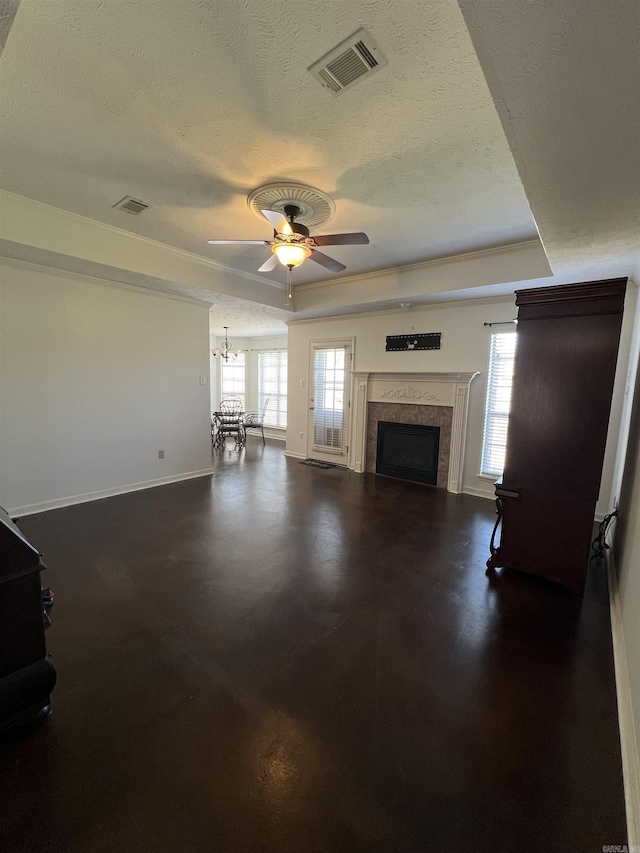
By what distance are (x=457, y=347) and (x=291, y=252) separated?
2.93 m

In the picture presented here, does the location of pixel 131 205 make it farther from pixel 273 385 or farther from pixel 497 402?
pixel 273 385

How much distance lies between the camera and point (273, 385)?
9.13 m

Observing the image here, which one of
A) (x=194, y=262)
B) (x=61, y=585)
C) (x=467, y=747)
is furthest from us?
(x=194, y=262)

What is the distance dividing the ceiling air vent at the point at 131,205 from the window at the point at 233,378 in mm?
6608

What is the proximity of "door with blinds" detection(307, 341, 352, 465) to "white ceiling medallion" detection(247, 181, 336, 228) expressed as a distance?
2951 millimetres

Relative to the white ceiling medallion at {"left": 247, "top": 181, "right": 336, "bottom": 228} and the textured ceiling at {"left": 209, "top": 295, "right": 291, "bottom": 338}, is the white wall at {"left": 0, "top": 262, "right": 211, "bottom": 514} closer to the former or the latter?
the textured ceiling at {"left": 209, "top": 295, "right": 291, "bottom": 338}

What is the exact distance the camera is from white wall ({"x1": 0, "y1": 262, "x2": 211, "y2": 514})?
11.5ft

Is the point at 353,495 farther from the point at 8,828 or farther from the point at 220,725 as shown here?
the point at 8,828

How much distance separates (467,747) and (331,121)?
316cm

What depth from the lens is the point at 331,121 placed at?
1961 mm

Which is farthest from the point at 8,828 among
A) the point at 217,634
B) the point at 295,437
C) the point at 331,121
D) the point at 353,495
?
the point at 295,437

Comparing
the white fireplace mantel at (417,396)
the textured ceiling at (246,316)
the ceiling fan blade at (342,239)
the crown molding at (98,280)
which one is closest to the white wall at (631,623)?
the white fireplace mantel at (417,396)

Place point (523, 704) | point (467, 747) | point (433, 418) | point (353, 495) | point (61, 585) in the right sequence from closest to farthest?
point (467, 747), point (523, 704), point (61, 585), point (353, 495), point (433, 418)

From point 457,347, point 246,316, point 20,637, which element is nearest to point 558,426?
point 457,347
